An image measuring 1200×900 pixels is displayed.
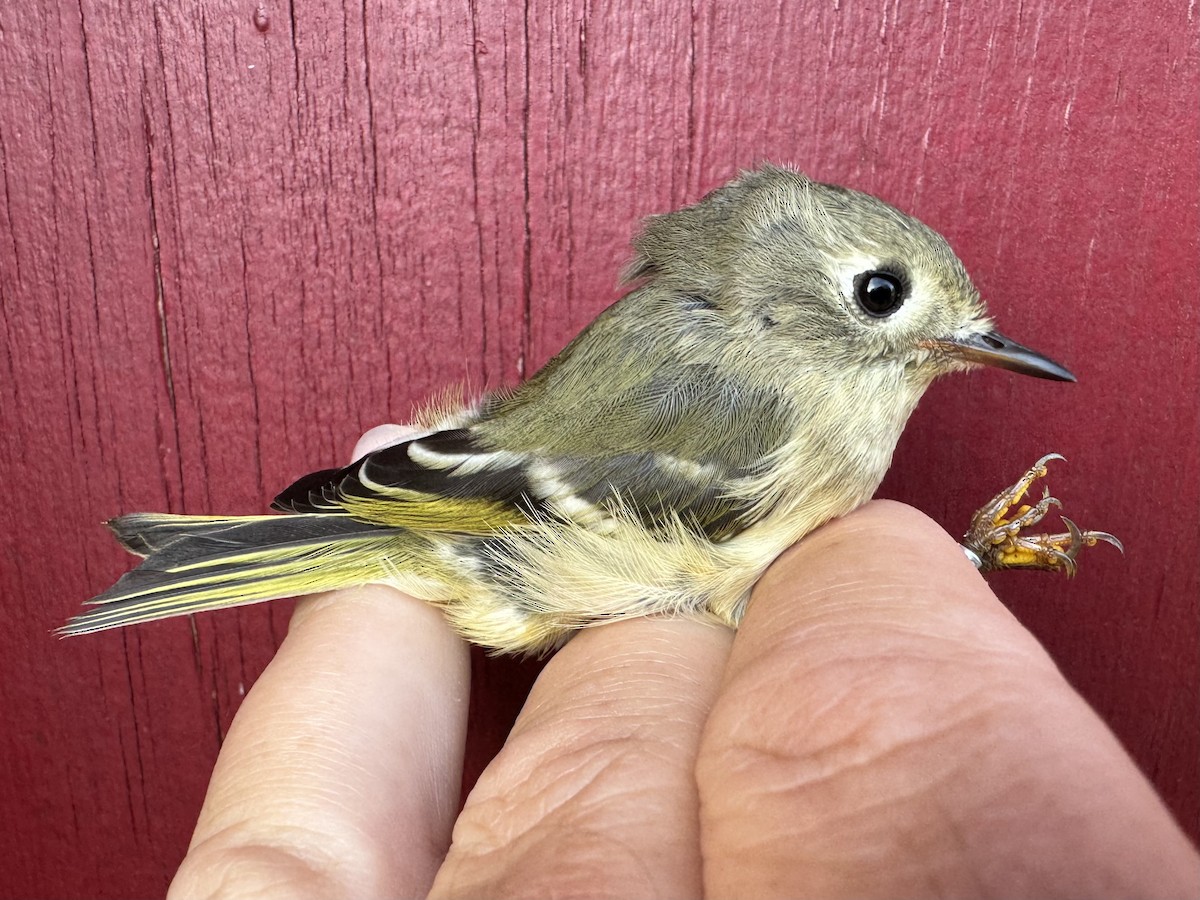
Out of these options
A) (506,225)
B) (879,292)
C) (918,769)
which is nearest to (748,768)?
(918,769)

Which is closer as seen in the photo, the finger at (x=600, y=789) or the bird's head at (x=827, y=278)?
the finger at (x=600, y=789)

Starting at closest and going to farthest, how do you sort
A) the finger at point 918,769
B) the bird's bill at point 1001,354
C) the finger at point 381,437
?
1. the finger at point 918,769
2. the bird's bill at point 1001,354
3. the finger at point 381,437

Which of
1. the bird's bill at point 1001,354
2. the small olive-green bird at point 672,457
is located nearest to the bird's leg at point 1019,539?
the small olive-green bird at point 672,457

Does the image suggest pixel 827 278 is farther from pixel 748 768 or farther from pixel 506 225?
pixel 748 768

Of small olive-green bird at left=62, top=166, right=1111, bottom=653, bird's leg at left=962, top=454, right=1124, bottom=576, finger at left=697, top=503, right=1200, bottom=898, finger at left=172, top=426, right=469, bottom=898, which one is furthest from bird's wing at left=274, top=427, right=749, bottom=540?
bird's leg at left=962, top=454, right=1124, bottom=576

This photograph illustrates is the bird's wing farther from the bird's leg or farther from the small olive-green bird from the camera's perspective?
the bird's leg

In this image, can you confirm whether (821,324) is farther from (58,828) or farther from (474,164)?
(58,828)

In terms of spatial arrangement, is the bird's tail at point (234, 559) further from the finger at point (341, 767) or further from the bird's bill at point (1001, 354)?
the bird's bill at point (1001, 354)

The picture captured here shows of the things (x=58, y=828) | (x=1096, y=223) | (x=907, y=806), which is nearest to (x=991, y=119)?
(x=1096, y=223)
